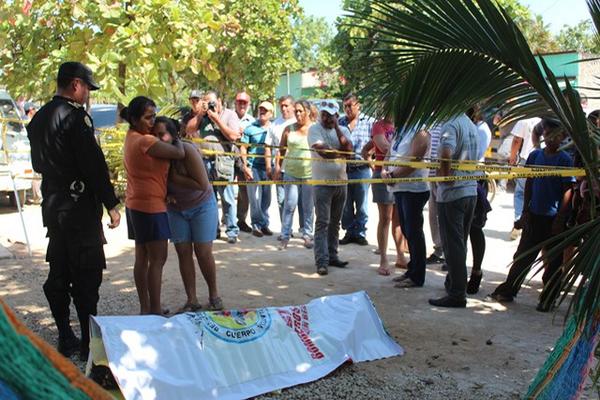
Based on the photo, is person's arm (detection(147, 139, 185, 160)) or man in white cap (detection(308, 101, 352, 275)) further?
man in white cap (detection(308, 101, 352, 275))

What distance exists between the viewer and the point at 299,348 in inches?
168

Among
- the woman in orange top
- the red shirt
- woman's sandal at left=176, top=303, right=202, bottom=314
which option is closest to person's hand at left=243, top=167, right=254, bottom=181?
the red shirt

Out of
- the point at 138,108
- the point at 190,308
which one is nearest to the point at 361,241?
the point at 190,308

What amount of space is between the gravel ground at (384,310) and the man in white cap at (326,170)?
35 cm

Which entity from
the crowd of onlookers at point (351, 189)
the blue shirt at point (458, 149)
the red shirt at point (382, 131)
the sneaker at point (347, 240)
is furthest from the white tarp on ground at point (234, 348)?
the sneaker at point (347, 240)

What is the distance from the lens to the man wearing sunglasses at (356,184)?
8.05m

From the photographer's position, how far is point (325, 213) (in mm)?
6898

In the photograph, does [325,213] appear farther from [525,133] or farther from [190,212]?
[525,133]

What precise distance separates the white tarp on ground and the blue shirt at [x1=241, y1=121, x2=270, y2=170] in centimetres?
453

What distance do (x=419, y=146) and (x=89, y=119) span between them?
307 centimetres

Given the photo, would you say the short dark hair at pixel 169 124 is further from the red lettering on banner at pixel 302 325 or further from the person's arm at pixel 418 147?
the person's arm at pixel 418 147

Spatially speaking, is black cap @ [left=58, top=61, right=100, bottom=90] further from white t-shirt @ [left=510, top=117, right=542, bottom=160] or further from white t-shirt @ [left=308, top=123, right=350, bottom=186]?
white t-shirt @ [left=510, top=117, right=542, bottom=160]

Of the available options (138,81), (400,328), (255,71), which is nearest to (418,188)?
(400,328)

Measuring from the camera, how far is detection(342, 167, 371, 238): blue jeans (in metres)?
8.23
